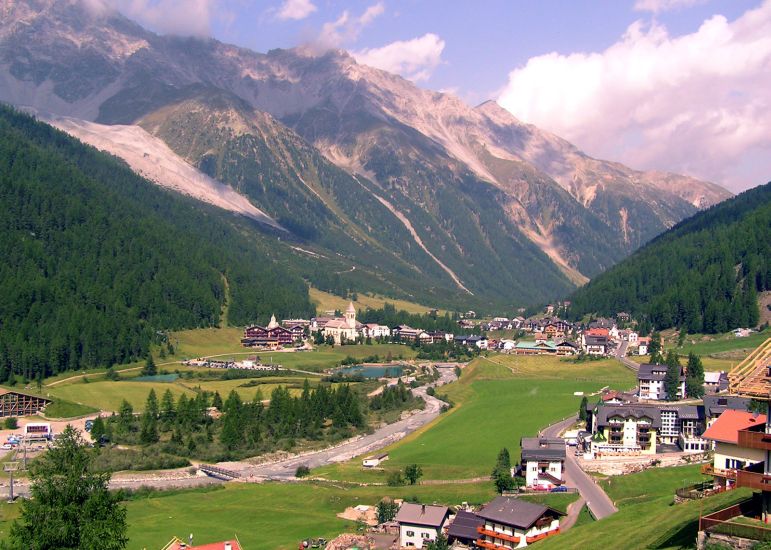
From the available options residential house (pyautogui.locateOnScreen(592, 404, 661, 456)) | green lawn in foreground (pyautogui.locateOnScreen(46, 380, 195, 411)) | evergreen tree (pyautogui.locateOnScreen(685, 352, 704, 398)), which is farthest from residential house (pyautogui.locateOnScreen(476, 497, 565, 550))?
green lawn in foreground (pyautogui.locateOnScreen(46, 380, 195, 411))

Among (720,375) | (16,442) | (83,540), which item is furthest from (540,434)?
(83,540)

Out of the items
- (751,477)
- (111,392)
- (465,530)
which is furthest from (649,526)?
(111,392)

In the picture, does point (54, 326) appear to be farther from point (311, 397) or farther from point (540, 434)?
point (540, 434)

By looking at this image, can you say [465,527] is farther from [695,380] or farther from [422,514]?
[695,380]

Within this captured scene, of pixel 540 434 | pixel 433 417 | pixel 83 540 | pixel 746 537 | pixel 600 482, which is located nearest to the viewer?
pixel 746 537

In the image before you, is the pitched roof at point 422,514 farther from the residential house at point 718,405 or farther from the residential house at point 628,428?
the residential house at point 718,405

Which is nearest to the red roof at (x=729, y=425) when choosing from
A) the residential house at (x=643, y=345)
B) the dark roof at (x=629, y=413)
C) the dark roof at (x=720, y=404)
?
the dark roof at (x=720, y=404)
